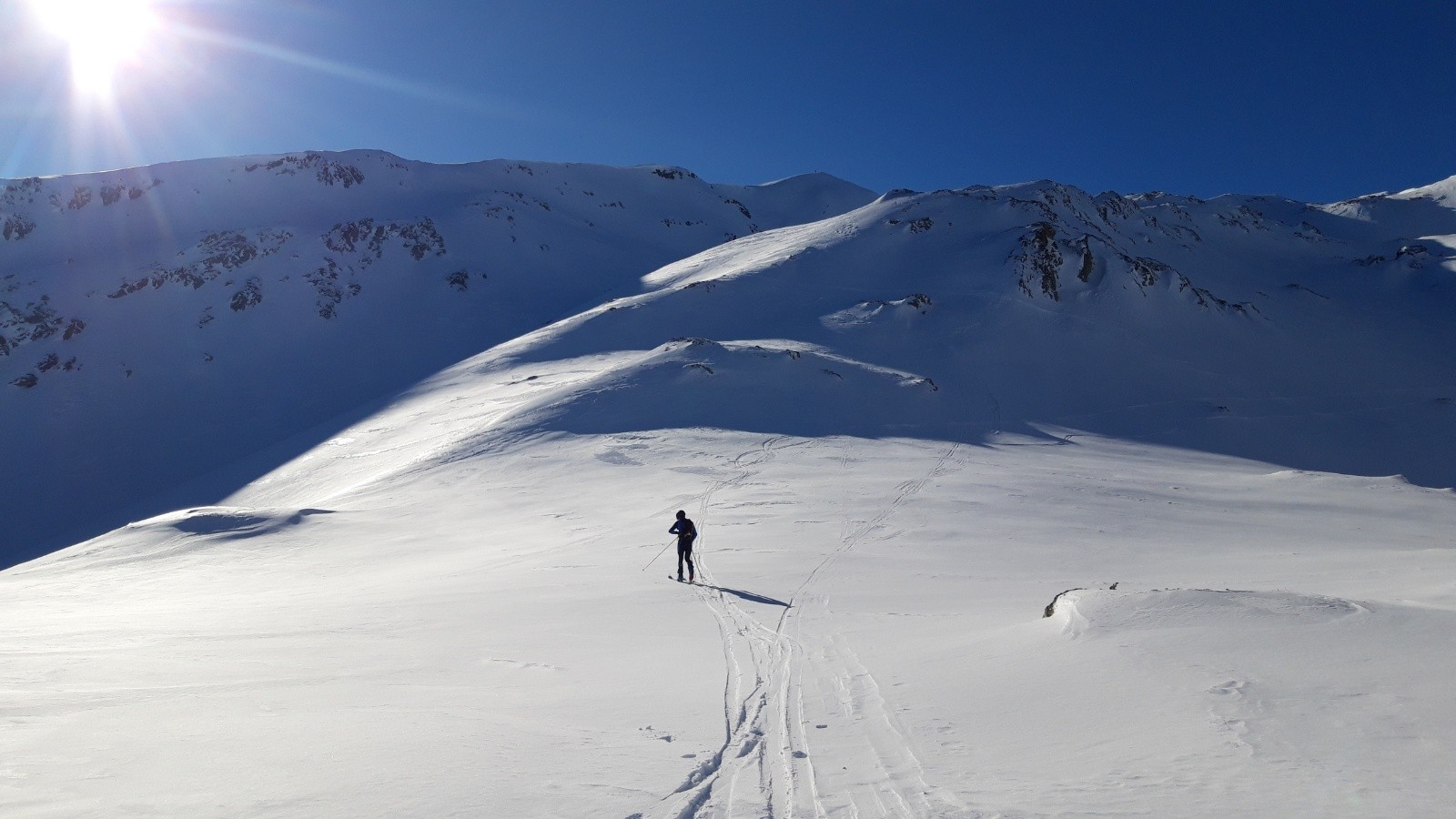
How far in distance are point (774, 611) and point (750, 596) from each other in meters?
1.18

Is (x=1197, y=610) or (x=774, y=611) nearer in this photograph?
(x=1197, y=610)

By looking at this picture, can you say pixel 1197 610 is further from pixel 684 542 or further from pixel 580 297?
pixel 580 297

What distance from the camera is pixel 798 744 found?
643cm

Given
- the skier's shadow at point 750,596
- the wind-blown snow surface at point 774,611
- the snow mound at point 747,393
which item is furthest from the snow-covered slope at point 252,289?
the skier's shadow at point 750,596

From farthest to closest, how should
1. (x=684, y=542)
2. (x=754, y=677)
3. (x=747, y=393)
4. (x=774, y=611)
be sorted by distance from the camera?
1. (x=747, y=393)
2. (x=684, y=542)
3. (x=774, y=611)
4. (x=754, y=677)

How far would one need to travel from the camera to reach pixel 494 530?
67.3ft

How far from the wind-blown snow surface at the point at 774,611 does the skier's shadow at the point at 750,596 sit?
0.43 feet

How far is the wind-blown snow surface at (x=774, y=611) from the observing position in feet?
17.1

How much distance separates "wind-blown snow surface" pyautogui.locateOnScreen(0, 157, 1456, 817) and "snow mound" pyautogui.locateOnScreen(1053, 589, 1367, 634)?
0.05 metres

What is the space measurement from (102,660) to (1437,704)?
36.6 ft

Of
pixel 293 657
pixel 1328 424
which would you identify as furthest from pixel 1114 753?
pixel 1328 424

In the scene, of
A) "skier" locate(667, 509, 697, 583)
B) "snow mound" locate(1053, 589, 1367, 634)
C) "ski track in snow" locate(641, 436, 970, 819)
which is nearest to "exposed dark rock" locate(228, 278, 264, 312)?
"skier" locate(667, 509, 697, 583)

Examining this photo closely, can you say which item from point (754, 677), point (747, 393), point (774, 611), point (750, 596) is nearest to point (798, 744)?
point (754, 677)

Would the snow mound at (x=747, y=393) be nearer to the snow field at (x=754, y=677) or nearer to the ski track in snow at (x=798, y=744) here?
the snow field at (x=754, y=677)
